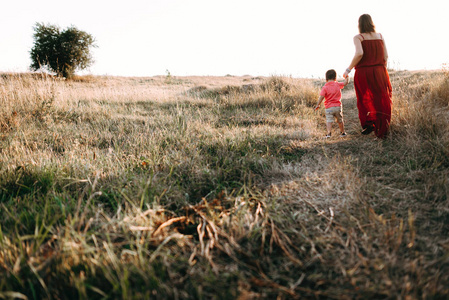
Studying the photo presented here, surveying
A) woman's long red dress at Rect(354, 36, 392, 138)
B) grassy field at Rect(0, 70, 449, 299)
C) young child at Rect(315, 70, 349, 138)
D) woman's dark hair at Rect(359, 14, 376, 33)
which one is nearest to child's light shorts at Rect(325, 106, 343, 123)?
young child at Rect(315, 70, 349, 138)

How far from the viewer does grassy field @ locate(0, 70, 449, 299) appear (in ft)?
3.92

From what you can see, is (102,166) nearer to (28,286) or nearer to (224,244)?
(28,286)

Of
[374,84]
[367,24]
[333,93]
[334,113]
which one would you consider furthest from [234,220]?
[367,24]

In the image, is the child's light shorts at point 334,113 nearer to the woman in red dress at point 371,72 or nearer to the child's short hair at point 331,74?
the woman in red dress at point 371,72

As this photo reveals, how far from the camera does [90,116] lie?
5.38 metres

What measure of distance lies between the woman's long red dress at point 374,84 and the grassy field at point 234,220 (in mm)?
274

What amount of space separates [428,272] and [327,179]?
1.12m

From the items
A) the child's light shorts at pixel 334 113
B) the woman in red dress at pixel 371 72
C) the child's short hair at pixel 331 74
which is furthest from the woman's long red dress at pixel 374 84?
the child's short hair at pixel 331 74

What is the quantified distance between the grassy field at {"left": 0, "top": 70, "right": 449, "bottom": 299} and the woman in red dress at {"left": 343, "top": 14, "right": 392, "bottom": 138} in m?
0.31

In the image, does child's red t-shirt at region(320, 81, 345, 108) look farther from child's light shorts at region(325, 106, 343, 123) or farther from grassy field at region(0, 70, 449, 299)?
grassy field at region(0, 70, 449, 299)

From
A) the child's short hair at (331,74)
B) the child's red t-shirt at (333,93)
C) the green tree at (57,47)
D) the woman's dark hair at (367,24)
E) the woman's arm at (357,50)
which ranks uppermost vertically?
the green tree at (57,47)

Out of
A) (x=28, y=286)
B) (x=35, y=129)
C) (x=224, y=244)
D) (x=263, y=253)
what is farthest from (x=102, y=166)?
(x=35, y=129)

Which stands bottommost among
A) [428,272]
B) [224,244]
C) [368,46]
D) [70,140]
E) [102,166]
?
[428,272]

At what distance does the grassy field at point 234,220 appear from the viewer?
1193mm
